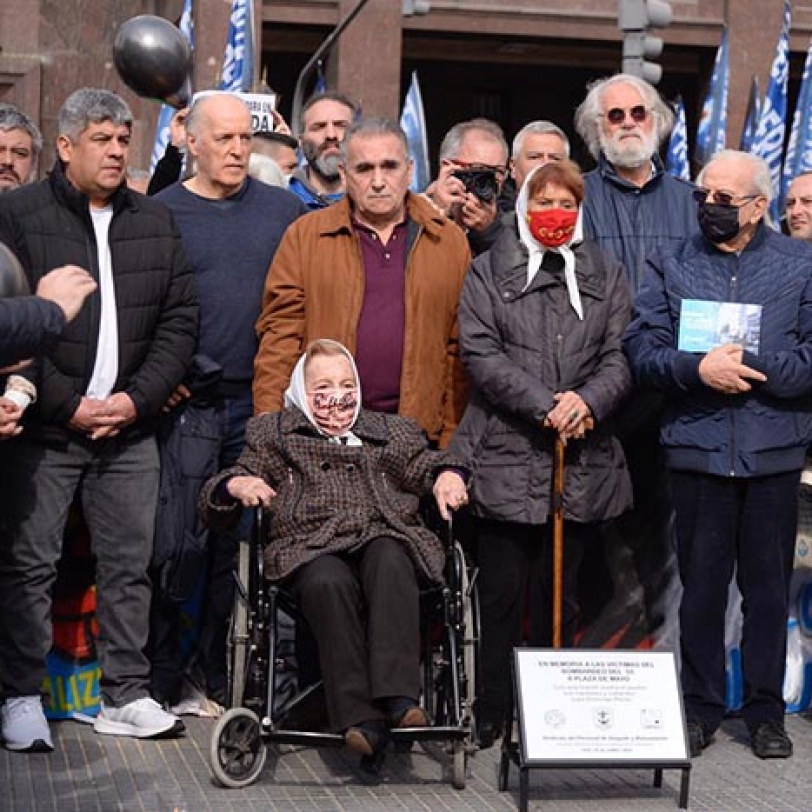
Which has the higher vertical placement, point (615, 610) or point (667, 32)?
point (667, 32)

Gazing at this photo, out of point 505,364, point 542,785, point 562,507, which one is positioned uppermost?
point 505,364

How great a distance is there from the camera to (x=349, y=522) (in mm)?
7066

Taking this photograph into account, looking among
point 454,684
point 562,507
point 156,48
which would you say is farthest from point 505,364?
point 156,48

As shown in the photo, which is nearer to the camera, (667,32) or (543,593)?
(543,593)

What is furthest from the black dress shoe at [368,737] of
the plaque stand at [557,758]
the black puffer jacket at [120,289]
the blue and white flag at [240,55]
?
the blue and white flag at [240,55]

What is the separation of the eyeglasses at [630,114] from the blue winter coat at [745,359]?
809mm

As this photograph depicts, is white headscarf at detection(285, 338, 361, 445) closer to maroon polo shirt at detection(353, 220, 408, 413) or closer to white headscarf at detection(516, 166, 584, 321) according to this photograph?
maroon polo shirt at detection(353, 220, 408, 413)

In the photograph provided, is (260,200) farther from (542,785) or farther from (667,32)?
(667,32)

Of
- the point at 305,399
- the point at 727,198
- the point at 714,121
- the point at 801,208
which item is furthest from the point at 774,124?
the point at 305,399

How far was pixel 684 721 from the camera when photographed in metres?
6.83

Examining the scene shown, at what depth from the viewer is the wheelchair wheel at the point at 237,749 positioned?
22.2 feet

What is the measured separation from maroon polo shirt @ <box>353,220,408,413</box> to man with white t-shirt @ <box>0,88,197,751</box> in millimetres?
Answer: 674

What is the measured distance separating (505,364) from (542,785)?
5.08 feet

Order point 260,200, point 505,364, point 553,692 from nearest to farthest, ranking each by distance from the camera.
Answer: point 553,692
point 505,364
point 260,200
